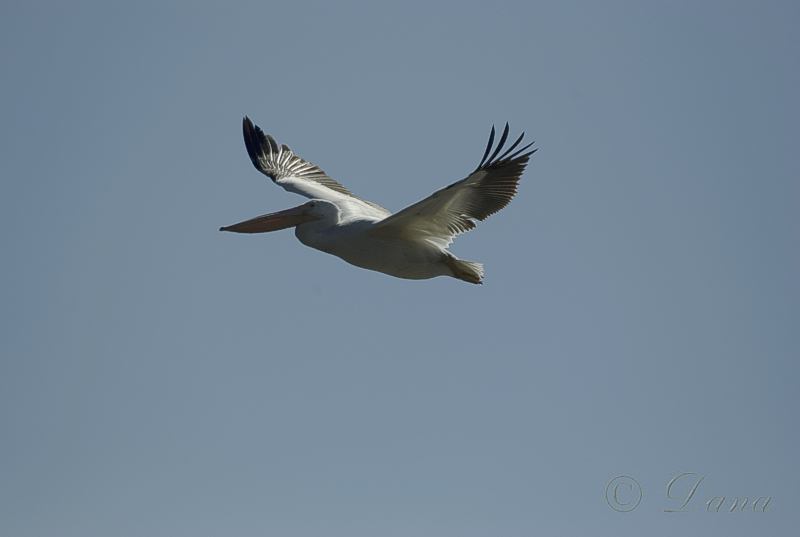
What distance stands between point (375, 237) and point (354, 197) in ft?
10.8

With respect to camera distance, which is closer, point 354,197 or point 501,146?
point 501,146

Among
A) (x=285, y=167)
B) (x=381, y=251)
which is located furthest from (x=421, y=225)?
(x=285, y=167)

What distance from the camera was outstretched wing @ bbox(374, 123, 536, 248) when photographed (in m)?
9.85

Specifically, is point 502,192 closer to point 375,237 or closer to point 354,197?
point 375,237

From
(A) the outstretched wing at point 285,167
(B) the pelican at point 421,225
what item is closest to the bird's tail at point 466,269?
(B) the pelican at point 421,225

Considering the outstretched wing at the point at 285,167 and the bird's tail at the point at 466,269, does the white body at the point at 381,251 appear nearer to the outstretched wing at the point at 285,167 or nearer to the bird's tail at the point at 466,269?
the bird's tail at the point at 466,269

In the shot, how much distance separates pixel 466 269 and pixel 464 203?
726 mm

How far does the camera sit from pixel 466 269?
1084cm

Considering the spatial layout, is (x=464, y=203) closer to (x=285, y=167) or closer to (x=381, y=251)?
(x=381, y=251)

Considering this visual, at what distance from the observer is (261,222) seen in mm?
12195

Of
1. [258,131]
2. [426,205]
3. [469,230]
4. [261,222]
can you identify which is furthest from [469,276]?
[258,131]

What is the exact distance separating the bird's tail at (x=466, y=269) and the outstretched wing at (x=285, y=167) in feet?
8.48

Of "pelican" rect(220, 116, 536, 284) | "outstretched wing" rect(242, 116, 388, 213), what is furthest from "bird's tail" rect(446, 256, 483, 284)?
"outstretched wing" rect(242, 116, 388, 213)

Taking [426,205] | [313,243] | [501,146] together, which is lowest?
[313,243]
